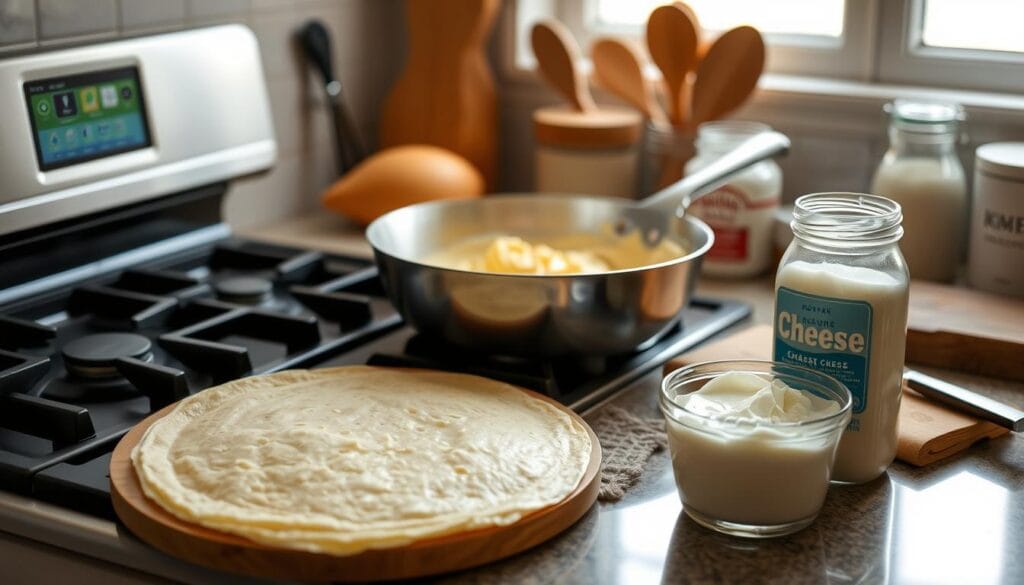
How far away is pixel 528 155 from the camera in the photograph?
177cm

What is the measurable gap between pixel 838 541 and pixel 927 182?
2.06 feet

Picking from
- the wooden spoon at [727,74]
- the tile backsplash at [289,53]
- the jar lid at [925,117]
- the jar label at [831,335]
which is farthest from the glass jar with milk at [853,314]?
the tile backsplash at [289,53]

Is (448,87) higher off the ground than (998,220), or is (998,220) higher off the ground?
(448,87)

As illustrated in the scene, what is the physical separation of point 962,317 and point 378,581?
711mm

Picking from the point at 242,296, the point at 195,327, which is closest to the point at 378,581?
the point at 195,327

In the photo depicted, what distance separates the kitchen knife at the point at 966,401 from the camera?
3.24 feet

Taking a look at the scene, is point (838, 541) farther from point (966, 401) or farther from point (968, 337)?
point (968, 337)

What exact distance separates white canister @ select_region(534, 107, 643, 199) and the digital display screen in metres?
0.51

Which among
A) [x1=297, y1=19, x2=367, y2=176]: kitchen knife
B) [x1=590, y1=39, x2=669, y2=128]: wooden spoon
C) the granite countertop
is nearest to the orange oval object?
[x1=297, y1=19, x2=367, y2=176]: kitchen knife

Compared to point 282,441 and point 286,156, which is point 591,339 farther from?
point 286,156

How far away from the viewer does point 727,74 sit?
146 centimetres

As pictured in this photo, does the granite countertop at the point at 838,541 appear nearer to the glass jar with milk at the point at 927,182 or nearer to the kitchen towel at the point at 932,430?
the kitchen towel at the point at 932,430

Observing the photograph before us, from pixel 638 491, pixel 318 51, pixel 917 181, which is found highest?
pixel 318 51

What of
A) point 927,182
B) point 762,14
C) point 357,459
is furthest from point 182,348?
point 762,14
